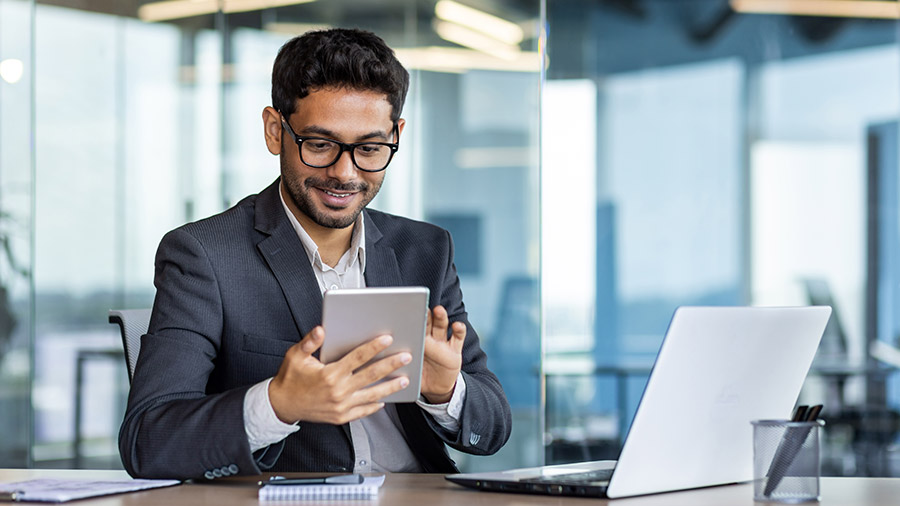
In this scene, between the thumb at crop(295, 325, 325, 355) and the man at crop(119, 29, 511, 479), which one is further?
the man at crop(119, 29, 511, 479)

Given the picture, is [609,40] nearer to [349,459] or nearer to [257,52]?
[257,52]

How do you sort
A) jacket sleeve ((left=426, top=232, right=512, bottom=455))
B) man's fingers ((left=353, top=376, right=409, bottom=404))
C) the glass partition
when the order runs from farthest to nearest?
1. the glass partition
2. jacket sleeve ((left=426, top=232, right=512, bottom=455))
3. man's fingers ((left=353, top=376, right=409, bottom=404))

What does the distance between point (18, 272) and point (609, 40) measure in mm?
2771

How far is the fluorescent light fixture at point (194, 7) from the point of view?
4.53 m

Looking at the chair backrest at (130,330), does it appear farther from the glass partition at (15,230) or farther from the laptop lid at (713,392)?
the glass partition at (15,230)

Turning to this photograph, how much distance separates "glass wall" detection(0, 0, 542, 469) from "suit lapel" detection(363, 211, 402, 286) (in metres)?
2.26

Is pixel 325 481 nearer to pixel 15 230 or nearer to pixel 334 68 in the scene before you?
pixel 334 68

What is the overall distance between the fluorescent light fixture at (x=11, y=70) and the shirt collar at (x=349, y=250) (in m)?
2.71


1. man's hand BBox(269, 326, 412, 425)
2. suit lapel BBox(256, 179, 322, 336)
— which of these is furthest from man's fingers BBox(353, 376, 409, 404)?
suit lapel BBox(256, 179, 322, 336)

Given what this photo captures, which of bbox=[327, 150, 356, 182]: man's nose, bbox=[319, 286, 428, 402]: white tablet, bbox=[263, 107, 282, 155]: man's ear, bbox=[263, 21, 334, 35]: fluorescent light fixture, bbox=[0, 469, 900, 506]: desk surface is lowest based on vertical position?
bbox=[0, 469, 900, 506]: desk surface

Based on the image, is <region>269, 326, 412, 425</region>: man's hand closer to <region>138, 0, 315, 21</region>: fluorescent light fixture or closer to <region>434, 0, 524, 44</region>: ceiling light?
<region>434, 0, 524, 44</region>: ceiling light

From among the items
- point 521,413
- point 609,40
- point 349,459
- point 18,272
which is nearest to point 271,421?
point 349,459

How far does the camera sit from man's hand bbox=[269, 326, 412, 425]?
145cm

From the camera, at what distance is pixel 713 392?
1480 mm
